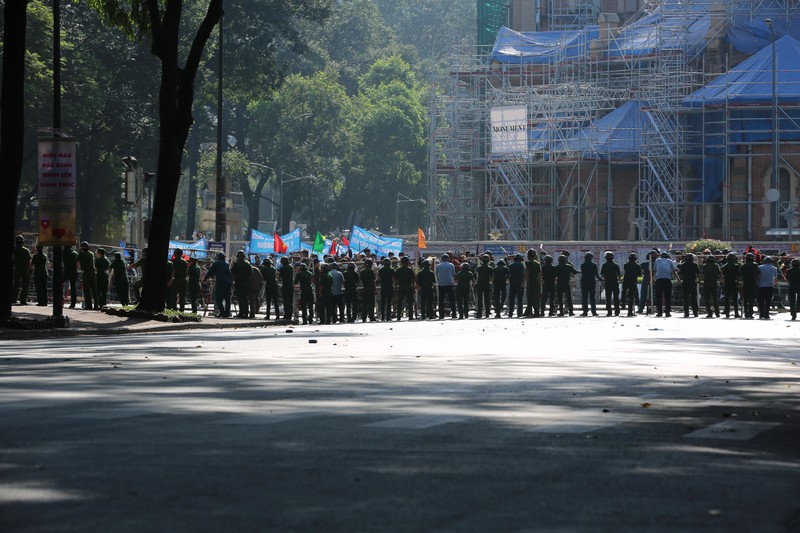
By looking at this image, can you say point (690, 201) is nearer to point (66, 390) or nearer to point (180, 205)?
point (66, 390)

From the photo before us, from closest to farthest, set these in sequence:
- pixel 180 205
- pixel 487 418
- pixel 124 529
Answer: pixel 124 529, pixel 487 418, pixel 180 205

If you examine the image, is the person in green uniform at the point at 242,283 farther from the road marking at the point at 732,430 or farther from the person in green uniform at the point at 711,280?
the road marking at the point at 732,430

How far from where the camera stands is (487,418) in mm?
11625

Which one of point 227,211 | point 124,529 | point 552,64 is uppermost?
point 552,64

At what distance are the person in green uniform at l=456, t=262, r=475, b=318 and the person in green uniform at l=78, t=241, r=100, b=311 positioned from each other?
9769 millimetres

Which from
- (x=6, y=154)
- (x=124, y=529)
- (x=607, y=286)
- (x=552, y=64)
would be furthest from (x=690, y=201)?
(x=124, y=529)

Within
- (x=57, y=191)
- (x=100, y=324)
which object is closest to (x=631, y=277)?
(x=100, y=324)

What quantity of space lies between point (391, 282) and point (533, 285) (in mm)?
4900

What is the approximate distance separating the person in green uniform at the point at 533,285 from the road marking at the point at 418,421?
32.4 metres

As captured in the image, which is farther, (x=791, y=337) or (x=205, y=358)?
(x=791, y=337)

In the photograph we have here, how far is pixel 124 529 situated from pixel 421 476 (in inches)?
82.3

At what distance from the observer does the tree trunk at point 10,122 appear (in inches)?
1100

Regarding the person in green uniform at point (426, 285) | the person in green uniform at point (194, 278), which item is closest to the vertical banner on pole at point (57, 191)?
the person in green uniform at point (194, 278)

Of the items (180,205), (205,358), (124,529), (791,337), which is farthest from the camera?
(180,205)
